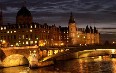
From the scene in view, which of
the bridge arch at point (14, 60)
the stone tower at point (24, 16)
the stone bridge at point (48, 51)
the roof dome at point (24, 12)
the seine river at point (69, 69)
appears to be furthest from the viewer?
the roof dome at point (24, 12)

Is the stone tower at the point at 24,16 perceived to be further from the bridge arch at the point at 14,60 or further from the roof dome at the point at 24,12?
the bridge arch at the point at 14,60

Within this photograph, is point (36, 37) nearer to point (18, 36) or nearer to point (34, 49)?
point (18, 36)

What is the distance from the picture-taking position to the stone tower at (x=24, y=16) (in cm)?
Answer: 16975

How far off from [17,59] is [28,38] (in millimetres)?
50819

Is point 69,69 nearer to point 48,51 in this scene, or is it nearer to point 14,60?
point 14,60

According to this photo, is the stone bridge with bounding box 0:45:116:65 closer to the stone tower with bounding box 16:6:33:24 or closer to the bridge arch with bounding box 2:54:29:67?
the bridge arch with bounding box 2:54:29:67

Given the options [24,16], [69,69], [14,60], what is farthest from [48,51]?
[24,16]

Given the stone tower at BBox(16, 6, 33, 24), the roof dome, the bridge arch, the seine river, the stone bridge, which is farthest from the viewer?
the roof dome

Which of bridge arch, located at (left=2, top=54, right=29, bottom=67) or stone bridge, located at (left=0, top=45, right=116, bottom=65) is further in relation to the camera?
stone bridge, located at (left=0, top=45, right=116, bottom=65)

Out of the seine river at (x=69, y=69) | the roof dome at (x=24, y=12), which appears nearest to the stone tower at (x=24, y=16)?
the roof dome at (x=24, y=12)

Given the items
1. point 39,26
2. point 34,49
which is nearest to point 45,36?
point 39,26

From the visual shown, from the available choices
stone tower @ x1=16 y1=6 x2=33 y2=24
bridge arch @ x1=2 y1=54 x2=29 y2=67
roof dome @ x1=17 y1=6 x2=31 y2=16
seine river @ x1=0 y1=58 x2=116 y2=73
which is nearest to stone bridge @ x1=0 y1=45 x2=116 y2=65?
bridge arch @ x1=2 y1=54 x2=29 y2=67

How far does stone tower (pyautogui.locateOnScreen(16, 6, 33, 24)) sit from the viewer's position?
16975cm

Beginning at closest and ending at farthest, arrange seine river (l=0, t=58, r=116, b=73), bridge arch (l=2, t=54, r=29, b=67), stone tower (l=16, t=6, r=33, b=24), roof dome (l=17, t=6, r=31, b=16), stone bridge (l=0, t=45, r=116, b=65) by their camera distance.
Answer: seine river (l=0, t=58, r=116, b=73) → bridge arch (l=2, t=54, r=29, b=67) → stone bridge (l=0, t=45, r=116, b=65) → stone tower (l=16, t=6, r=33, b=24) → roof dome (l=17, t=6, r=31, b=16)
